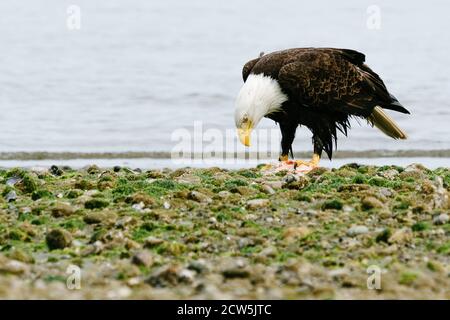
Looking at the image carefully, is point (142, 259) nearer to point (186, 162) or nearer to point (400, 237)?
point (400, 237)

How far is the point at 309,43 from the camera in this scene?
2427cm

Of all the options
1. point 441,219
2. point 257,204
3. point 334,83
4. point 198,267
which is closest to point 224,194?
point 257,204

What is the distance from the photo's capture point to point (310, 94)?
10.5 meters

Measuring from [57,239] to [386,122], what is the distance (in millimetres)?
5310

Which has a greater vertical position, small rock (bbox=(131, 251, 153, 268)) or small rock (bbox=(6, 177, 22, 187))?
small rock (bbox=(6, 177, 22, 187))

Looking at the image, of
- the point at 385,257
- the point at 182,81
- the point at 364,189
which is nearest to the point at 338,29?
the point at 182,81

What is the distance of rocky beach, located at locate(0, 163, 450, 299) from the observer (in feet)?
19.9

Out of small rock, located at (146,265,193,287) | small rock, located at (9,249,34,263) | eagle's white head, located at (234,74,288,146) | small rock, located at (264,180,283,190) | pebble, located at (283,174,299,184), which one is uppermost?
eagle's white head, located at (234,74,288,146)

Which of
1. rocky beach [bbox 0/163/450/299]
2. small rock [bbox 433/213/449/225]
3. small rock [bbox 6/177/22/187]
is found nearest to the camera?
rocky beach [bbox 0/163/450/299]

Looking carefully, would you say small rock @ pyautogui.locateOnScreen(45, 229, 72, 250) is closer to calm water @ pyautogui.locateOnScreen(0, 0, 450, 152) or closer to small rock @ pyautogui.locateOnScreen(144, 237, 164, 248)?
small rock @ pyautogui.locateOnScreen(144, 237, 164, 248)

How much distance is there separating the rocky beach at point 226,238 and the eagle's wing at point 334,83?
1.39 meters

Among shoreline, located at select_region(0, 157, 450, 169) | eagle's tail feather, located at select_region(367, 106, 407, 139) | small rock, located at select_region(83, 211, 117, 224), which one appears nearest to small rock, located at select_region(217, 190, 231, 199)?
small rock, located at select_region(83, 211, 117, 224)

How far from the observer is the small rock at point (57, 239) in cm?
690

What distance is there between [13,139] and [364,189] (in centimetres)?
732
